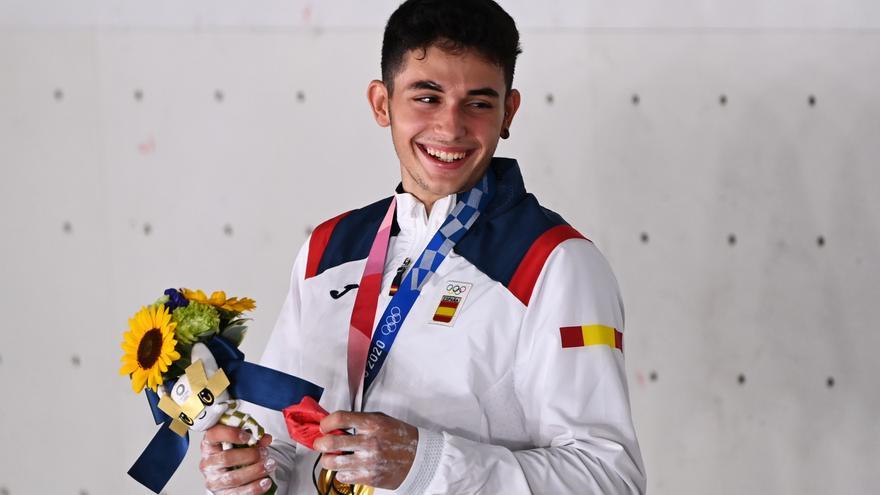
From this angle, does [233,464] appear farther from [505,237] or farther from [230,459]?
[505,237]

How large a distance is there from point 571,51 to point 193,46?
941 mm

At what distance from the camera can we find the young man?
130cm

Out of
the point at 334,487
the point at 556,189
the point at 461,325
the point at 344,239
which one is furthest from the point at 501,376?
the point at 556,189

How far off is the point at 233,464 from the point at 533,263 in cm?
53

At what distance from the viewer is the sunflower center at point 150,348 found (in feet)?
4.29

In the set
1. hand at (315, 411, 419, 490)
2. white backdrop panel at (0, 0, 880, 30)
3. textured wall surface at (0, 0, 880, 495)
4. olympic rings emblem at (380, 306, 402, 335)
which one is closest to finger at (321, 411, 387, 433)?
hand at (315, 411, 419, 490)

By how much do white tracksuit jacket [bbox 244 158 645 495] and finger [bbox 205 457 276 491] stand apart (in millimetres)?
177

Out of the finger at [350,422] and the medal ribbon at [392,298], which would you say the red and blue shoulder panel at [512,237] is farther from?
the finger at [350,422]

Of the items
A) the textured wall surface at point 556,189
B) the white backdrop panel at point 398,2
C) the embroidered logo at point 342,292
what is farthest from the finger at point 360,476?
the white backdrop panel at point 398,2

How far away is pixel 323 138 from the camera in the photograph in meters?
2.34

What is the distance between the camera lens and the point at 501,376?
141 cm

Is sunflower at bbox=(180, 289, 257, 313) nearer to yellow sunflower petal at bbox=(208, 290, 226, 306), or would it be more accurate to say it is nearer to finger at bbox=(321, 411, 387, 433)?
yellow sunflower petal at bbox=(208, 290, 226, 306)

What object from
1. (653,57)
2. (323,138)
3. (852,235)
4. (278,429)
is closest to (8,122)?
(323,138)

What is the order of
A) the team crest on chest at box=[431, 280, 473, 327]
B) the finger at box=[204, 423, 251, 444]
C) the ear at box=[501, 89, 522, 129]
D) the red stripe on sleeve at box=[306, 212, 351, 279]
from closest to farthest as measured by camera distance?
Result: the finger at box=[204, 423, 251, 444]
the team crest on chest at box=[431, 280, 473, 327]
the ear at box=[501, 89, 522, 129]
the red stripe on sleeve at box=[306, 212, 351, 279]
